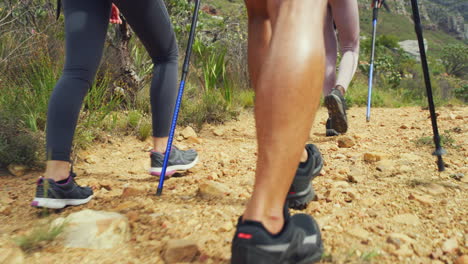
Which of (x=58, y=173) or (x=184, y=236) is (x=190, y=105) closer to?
(x=58, y=173)

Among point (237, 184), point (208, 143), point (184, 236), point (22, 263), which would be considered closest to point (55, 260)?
point (22, 263)

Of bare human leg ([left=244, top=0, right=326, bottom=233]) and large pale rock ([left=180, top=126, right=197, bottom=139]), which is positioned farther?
large pale rock ([left=180, top=126, right=197, bottom=139])

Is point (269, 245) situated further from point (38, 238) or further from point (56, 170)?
point (56, 170)

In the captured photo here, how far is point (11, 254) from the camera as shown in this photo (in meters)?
1.09

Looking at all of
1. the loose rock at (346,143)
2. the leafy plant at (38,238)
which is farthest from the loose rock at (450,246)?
the loose rock at (346,143)

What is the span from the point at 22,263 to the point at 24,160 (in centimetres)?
155

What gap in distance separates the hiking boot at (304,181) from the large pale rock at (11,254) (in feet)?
3.06

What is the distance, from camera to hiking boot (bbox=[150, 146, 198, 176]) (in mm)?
1974

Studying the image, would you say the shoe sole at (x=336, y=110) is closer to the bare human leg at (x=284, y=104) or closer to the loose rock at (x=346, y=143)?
the loose rock at (x=346, y=143)

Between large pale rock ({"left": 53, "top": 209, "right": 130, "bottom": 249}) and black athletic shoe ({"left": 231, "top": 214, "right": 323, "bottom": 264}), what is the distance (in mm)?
524

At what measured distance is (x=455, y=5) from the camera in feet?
354

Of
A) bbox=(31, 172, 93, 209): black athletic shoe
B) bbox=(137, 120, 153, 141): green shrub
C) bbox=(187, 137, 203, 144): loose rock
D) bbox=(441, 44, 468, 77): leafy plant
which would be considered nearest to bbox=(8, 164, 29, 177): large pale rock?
bbox=(31, 172, 93, 209): black athletic shoe

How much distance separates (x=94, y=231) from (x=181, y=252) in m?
0.35

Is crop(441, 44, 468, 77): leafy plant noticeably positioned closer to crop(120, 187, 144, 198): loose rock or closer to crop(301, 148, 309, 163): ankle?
crop(301, 148, 309, 163): ankle
